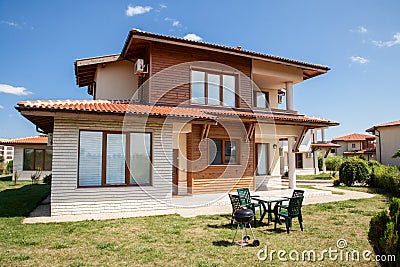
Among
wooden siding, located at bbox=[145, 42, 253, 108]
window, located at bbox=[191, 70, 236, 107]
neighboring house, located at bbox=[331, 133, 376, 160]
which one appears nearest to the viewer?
wooden siding, located at bbox=[145, 42, 253, 108]

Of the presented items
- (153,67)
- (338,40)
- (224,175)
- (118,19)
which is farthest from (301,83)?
(118,19)

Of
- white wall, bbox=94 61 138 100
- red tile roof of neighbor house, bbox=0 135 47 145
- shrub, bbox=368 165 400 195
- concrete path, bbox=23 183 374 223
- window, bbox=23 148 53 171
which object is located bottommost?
concrete path, bbox=23 183 374 223

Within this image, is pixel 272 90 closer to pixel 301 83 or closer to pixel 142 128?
pixel 301 83

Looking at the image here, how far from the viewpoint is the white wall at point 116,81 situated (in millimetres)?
14469

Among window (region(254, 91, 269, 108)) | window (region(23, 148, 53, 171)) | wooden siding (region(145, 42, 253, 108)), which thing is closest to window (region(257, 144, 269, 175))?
window (region(254, 91, 269, 108))

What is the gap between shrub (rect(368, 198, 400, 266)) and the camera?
4.03 m

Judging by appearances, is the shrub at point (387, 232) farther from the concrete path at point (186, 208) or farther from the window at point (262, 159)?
the window at point (262, 159)

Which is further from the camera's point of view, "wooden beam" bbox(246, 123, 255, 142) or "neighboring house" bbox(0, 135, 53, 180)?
"neighboring house" bbox(0, 135, 53, 180)

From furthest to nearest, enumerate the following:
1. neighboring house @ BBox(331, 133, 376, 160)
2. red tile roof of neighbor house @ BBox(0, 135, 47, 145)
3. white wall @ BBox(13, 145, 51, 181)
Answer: neighboring house @ BBox(331, 133, 376, 160) < white wall @ BBox(13, 145, 51, 181) < red tile roof of neighbor house @ BBox(0, 135, 47, 145)

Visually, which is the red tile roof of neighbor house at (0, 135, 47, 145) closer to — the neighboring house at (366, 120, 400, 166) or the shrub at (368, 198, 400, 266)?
the shrub at (368, 198, 400, 266)

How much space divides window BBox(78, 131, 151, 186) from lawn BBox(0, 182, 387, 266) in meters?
1.80

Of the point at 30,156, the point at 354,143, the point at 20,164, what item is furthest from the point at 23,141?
the point at 354,143

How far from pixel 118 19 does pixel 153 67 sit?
12.2 ft

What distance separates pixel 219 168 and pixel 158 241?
7.01m
